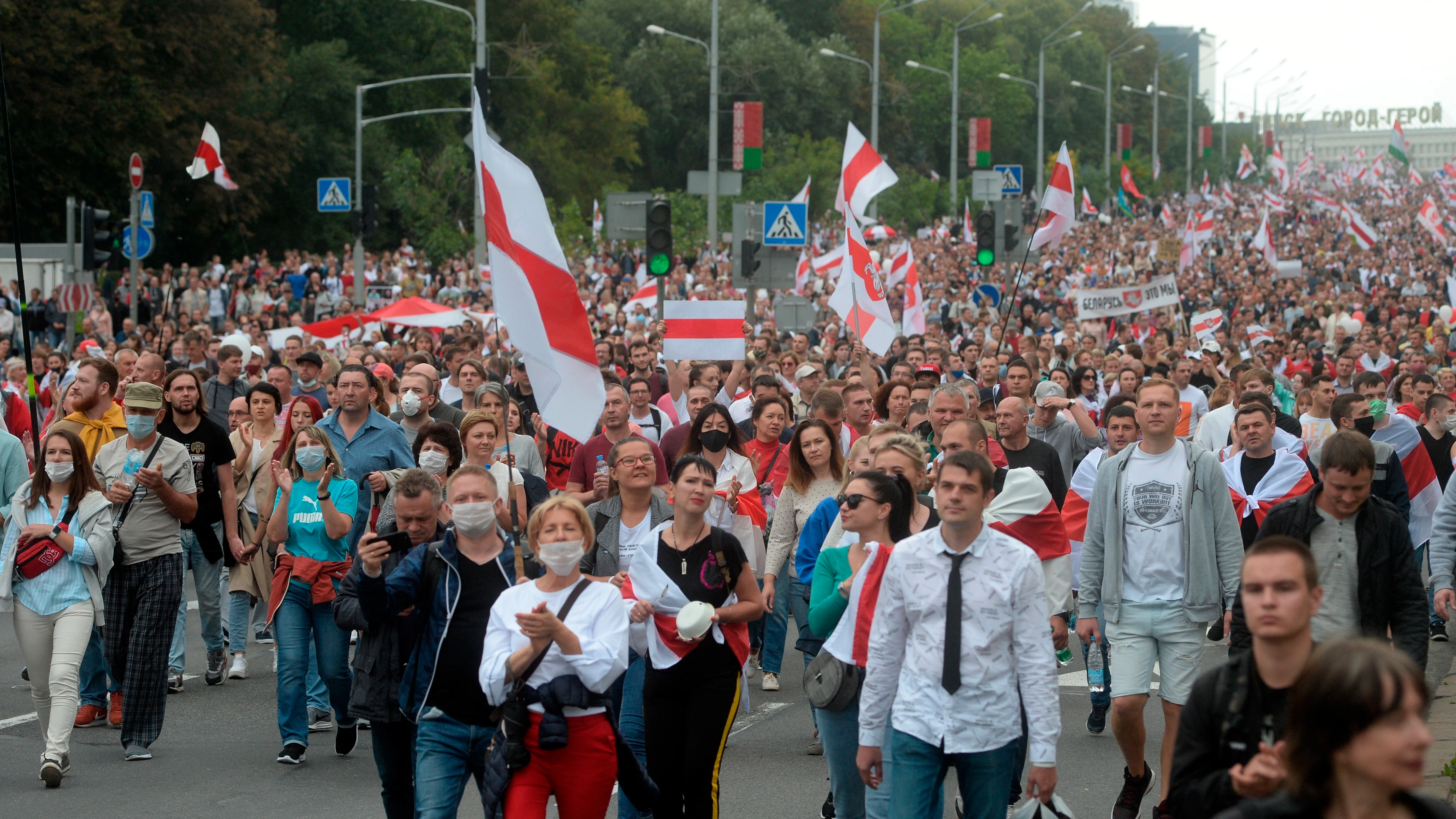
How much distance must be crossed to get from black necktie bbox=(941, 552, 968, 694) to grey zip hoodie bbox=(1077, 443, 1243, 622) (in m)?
1.78

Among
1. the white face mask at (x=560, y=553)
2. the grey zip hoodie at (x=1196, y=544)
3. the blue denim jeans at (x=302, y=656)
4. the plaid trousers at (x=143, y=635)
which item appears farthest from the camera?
the plaid trousers at (x=143, y=635)

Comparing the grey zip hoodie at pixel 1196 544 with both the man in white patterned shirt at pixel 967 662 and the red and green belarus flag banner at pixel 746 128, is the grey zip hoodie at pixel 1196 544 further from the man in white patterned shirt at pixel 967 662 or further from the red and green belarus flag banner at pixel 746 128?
the red and green belarus flag banner at pixel 746 128

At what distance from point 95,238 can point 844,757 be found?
14861mm

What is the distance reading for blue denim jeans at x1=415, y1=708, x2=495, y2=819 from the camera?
17.8ft

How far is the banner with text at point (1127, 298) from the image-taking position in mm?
21062

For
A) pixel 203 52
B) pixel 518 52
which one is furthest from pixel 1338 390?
pixel 518 52

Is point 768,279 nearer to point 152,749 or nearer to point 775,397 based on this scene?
point 775,397

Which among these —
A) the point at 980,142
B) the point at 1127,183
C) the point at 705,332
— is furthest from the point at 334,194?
the point at 980,142

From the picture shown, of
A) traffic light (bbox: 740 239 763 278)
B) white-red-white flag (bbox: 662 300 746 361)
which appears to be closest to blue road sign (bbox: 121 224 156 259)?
traffic light (bbox: 740 239 763 278)

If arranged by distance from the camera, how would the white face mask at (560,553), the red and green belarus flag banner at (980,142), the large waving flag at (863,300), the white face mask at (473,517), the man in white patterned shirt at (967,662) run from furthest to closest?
the red and green belarus flag banner at (980,142), the large waving flag at (863,300), the white face mask at (473,517), the white face mask at (560,553), the man in white patterned shirt at (967,662)

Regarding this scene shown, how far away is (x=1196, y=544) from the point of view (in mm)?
6414

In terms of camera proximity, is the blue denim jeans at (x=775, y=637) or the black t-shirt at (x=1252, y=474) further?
the blue denim jeans at (x=775, y=637)

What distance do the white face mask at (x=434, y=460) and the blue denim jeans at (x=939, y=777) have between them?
9.91ft

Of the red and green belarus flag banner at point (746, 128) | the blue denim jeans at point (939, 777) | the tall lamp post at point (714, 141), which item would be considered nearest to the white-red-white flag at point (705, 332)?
the blue denim jeans at point (939, 777)
